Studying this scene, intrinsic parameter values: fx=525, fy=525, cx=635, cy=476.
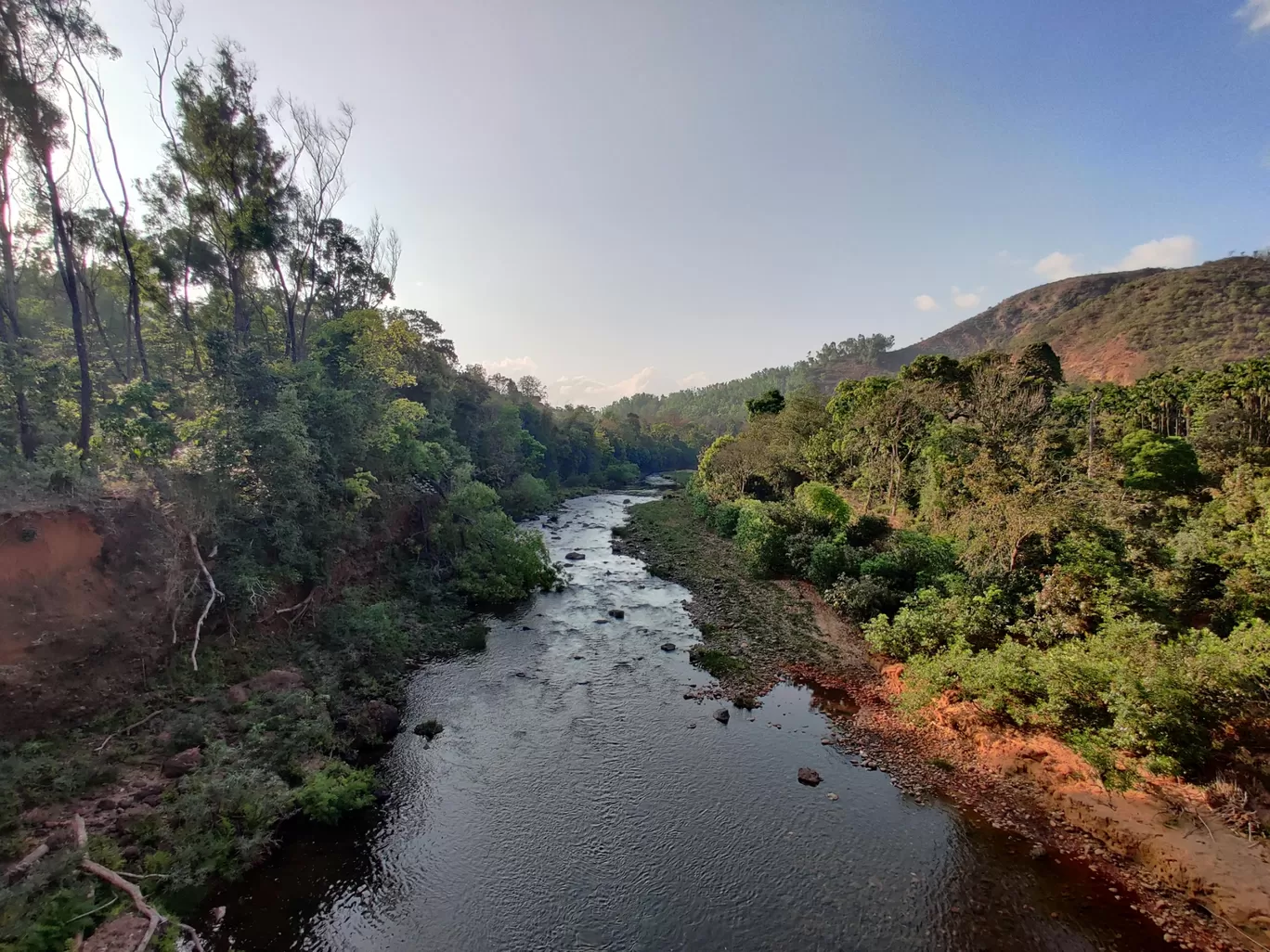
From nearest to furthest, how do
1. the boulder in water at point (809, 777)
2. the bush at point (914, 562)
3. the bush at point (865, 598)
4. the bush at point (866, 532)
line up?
the boulder in water at point (809, 777) < the bush at point (914, 562) < the bush at point (865, 598) < the bush at point (866, 532)

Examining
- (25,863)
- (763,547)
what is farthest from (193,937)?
(763,547)

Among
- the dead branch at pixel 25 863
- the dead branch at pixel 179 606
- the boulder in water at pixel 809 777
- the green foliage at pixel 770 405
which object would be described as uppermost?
the green foliage at pixel 770 405

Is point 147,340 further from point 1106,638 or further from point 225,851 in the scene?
point 1106,638

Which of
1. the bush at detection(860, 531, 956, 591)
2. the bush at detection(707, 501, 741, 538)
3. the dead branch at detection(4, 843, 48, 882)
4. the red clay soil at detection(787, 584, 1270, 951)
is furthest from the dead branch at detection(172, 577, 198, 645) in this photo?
the bush at detection(707, 501, 741, 538)

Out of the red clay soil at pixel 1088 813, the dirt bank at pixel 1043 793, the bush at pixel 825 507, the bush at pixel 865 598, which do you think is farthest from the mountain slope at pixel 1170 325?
the red clay soil at pixel 1088 813

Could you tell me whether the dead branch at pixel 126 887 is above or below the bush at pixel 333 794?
above

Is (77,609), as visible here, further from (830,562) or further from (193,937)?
(830,562)

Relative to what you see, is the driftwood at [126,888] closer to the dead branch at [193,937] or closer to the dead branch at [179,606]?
the dead branch at [193,937]
